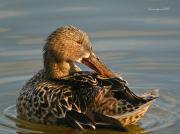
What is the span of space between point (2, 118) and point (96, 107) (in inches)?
48.9

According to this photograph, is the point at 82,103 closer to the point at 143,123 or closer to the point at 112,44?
the point at 143,123

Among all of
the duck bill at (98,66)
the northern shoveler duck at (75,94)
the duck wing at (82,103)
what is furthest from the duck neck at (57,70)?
the duck wing at (82,103)

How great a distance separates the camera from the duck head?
A: 31.9 ft

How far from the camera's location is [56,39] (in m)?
9.71

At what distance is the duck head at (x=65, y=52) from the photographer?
973cm

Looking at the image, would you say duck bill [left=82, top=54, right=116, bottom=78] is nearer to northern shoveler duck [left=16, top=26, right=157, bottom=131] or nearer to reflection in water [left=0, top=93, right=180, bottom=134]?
northern shoveler duck [left=16, top=26, right=157, bottom=131]

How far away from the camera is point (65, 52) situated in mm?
9742

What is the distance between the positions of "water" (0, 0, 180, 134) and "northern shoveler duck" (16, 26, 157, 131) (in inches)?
8.9

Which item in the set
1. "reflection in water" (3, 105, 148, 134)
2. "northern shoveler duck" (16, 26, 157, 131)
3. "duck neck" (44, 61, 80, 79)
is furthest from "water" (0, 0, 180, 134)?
"duck neck" (44, 61, 80, 79)

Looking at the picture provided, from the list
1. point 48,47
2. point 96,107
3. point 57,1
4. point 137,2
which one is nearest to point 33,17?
point 57,1

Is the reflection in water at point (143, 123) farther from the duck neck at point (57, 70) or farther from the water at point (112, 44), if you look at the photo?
the duck neck at point (57, 70)

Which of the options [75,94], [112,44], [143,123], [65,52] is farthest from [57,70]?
[112,44]

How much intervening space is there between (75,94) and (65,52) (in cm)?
88

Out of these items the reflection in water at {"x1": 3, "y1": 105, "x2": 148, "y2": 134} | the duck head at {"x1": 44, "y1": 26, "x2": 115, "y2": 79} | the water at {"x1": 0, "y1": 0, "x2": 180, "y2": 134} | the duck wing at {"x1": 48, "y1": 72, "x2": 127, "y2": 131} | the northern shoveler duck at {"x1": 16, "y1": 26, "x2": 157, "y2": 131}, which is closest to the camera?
the duck wing at {"x1": 48, "y1": 72, "x2": 127, "y2": 131}
